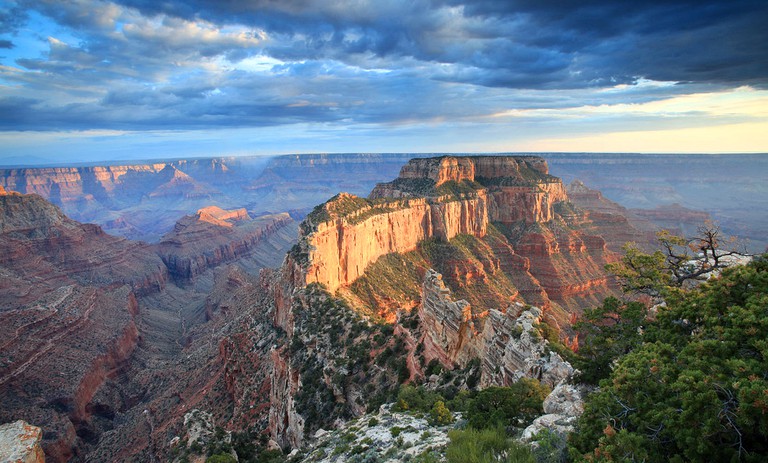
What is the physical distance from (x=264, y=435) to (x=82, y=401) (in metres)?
47.9

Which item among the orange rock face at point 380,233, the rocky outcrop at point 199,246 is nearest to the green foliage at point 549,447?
the orange rock face at point 380,233

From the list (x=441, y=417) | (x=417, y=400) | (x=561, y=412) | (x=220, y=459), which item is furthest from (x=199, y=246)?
(x=561, y=412)

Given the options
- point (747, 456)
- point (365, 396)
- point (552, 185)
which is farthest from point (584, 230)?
point (747, 456)

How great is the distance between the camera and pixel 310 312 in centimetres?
4603

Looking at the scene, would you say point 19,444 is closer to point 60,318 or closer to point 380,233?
point 380,233

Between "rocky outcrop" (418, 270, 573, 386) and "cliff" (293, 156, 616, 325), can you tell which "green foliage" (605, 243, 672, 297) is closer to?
"rocky outcrop" (418, 270, 573, 386)

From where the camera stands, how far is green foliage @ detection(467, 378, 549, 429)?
17594mm

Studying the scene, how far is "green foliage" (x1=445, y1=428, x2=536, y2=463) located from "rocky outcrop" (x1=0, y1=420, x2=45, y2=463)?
1288 inches

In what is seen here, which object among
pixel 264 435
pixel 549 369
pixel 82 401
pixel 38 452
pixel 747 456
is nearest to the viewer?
pixel 747 456

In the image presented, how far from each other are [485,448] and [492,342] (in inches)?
502

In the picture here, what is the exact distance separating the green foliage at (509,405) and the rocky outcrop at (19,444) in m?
32.7

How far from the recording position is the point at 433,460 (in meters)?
15.1

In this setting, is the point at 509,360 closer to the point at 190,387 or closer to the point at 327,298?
the point at 327,298

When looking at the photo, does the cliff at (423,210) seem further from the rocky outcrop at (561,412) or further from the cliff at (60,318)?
the cliff at (60,318)
